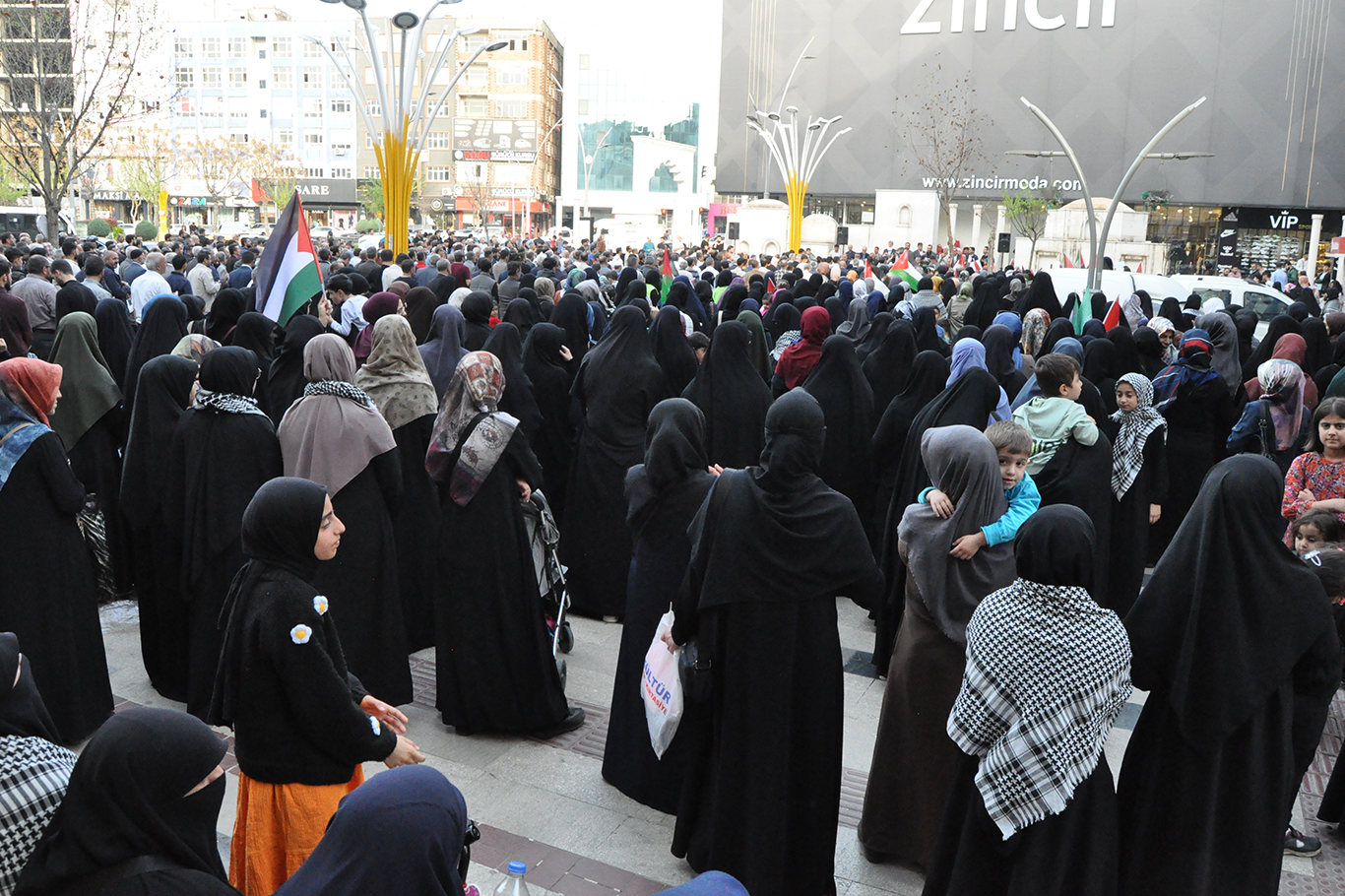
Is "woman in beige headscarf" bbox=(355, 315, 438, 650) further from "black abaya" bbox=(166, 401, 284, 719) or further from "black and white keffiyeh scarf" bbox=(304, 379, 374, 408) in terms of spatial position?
"black abaya" bbox=(166, 401, 284, 719)

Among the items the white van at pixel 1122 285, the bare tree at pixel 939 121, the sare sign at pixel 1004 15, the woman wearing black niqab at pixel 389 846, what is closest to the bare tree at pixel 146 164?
the bare tree at pixel 939 121

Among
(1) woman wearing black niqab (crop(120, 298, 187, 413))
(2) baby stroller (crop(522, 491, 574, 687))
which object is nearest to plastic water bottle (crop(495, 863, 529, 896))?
(2) baby stroller (crop(522, 491, 574, 687))

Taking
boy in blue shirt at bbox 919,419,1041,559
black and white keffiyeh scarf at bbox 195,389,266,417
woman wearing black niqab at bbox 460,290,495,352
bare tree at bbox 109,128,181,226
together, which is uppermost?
bare tree at bbox 109,128,181,226

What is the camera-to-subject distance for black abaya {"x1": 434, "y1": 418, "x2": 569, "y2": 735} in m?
4.77

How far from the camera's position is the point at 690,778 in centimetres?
377

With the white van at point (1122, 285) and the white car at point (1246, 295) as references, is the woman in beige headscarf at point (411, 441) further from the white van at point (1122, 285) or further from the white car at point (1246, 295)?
the white car at point (1246, 295)

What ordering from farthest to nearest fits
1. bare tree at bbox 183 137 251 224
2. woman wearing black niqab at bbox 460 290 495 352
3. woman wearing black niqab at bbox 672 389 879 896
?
1. bare tree at bbox 183 137 251 224
2. woman wearing black niqab at bbox 460 290 495 352
3. woman wearing black niqab at bbox 672 389 879 896

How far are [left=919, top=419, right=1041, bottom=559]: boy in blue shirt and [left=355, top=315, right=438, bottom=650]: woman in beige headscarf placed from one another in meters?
2.68

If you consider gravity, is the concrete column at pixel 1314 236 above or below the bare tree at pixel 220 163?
below

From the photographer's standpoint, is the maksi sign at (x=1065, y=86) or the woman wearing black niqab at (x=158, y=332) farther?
the maksi sign at (x=1065, y=86)

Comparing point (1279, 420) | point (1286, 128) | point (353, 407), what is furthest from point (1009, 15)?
point (353, 407)

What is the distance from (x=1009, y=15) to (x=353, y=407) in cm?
5259

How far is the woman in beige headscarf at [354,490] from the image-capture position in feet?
14.7

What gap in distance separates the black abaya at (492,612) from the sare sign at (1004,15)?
51915 mm
